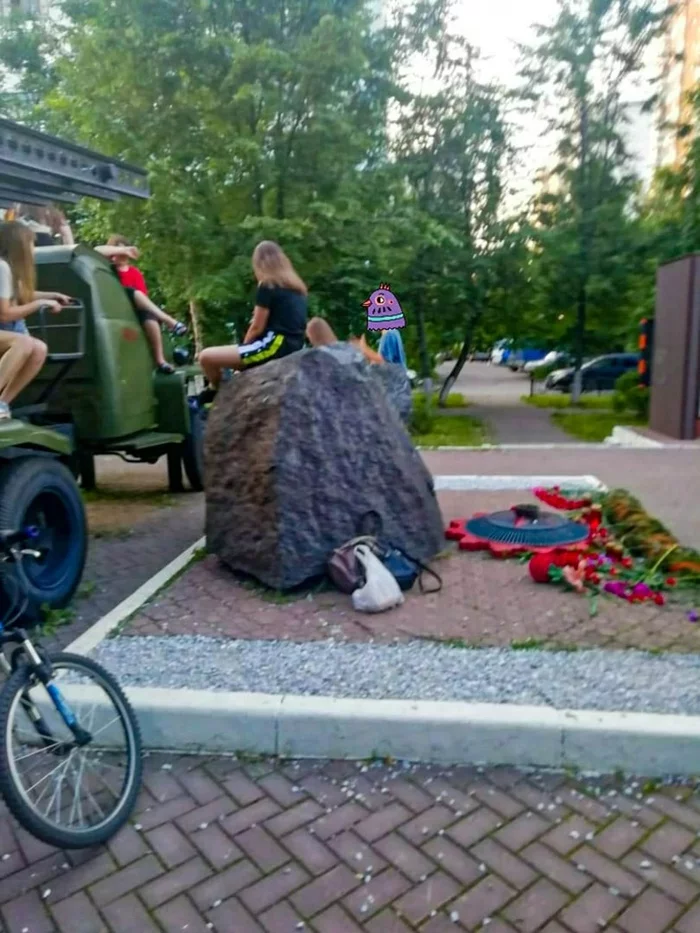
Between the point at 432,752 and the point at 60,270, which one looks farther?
the point at 60,270

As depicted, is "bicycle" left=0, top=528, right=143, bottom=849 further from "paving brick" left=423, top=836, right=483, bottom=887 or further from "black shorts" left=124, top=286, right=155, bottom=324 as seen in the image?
"black shorts" left=124, top=286, right=155, bottom=324

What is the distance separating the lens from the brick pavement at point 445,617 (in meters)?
4.07

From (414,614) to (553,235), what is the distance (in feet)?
46.8

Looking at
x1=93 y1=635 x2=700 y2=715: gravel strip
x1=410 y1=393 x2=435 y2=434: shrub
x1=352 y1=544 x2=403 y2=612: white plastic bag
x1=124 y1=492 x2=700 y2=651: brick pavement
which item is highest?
x1=352 y1=544 x2=403 y2=612: white plastic bag

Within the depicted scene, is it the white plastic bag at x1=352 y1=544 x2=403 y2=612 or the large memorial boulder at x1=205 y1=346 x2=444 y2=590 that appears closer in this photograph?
the white plastic bag at x1=352 y1=544 x2=403 y2=612

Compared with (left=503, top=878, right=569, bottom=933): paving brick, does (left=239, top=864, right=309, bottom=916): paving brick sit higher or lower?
higher

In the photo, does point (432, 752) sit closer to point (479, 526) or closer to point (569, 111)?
point (479, 526)

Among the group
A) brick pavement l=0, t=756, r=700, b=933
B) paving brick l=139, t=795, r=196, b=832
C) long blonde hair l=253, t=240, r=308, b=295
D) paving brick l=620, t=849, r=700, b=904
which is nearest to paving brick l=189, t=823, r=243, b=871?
brick pavement l=0, t=756, r=700, b=933

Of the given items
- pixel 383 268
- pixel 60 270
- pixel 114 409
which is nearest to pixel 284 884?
pixel 114 409

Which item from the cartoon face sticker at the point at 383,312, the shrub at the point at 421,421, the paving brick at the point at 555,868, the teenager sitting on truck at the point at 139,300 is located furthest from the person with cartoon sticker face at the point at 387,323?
the paving brick at the point at 555,868

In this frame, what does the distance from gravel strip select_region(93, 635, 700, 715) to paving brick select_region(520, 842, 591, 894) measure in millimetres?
752

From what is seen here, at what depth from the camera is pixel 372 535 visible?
16.3 feet

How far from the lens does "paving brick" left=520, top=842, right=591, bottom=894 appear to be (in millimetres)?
2424

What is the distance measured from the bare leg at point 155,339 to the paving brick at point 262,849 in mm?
5216
